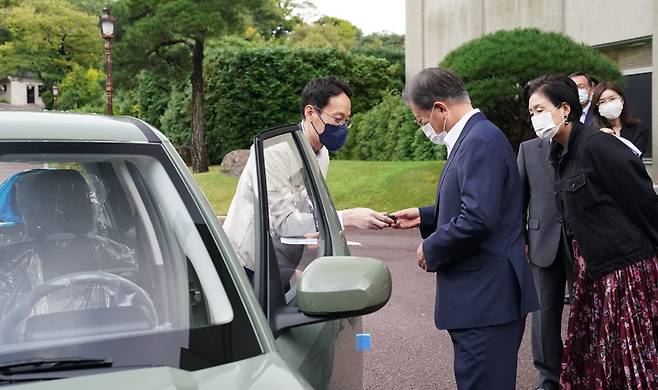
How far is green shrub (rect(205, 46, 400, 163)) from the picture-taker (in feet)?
90.0

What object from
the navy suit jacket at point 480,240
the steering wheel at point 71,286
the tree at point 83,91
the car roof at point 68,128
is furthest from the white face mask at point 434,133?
the tree at point 83,91

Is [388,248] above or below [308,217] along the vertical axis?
below

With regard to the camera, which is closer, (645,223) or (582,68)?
(645,223)

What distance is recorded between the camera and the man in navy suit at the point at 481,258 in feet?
10.4

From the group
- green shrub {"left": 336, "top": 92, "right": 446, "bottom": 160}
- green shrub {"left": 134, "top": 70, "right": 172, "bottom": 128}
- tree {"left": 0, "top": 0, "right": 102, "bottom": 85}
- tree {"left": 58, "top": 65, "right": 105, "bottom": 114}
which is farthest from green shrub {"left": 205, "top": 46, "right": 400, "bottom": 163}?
tree {"left": 58, "top": 65, "right": 105, "bottom": 114}

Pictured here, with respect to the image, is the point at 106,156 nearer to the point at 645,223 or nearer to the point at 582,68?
the point at 645,223

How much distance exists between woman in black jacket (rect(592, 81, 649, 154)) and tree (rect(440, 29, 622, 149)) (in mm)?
6329

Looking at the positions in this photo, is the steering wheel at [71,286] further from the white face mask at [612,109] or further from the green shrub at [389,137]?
the green shrub at [389,137]

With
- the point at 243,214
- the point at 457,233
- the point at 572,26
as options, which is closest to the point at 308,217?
the point at 243,214

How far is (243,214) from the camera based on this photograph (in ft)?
9.62

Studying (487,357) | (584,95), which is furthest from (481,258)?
(584,95)

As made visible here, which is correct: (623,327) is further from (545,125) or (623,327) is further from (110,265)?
(110,265)

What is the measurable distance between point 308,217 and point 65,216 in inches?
42.4

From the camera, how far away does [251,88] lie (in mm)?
27422
